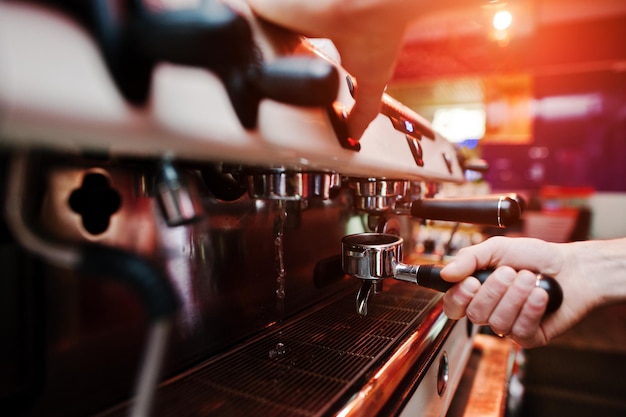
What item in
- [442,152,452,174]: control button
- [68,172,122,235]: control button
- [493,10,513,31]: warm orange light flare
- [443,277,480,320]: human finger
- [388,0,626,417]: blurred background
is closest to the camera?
[68,172,122,235]: control button

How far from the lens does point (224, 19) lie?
344mm

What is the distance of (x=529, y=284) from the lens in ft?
2.06

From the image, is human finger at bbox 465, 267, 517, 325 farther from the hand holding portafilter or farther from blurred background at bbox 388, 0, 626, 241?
blurred background at bbox 388, 0, 626, 241

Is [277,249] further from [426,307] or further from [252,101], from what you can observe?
[252,101]

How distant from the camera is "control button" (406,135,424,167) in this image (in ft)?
2.95

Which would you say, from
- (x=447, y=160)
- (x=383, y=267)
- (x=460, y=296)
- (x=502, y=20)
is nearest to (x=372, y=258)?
(x=383, y=267)

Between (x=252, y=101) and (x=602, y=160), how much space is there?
15.6 feet

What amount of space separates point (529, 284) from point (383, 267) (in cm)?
24

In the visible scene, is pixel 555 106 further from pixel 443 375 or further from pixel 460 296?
pixel 460 296

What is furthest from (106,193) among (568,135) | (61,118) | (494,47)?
(568,135)

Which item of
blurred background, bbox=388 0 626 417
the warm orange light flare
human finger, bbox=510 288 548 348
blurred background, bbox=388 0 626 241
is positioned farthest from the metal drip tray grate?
blurred background, bbox=388 0 626 241

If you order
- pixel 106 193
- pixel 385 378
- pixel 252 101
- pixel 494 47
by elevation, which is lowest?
pixel 385 378

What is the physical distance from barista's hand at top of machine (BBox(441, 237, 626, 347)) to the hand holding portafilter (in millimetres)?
23

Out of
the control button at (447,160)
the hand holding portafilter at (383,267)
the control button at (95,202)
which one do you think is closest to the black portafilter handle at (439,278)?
the hand holding portafilter at (383,267)
